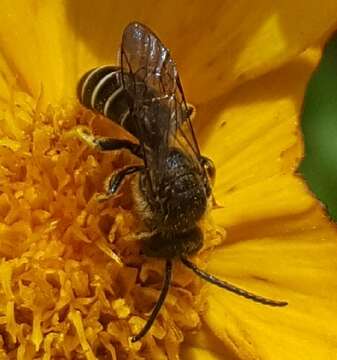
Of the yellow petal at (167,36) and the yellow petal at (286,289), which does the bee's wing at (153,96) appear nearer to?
the yellow petal at (167,36)

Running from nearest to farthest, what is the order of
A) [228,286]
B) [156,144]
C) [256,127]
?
[156,144], [228,286], [256,127]

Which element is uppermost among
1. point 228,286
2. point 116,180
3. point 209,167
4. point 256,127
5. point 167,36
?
point 167,36

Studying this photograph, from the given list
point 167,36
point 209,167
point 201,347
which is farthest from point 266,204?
point 167,36

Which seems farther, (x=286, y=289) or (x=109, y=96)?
(x=286, y=289)

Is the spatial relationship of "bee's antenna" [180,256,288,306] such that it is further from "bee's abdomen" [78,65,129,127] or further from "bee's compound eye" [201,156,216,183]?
"bee's abdomen" [78,65,129,127]

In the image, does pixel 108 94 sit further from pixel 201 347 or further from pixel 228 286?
pixel 201 347

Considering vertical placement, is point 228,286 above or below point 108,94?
below

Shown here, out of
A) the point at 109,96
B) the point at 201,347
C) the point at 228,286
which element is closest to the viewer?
the point at 109,96

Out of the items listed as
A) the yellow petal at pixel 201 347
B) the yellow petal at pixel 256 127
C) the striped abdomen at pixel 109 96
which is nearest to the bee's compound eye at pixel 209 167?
the striped abdomen at pixel 109 96
